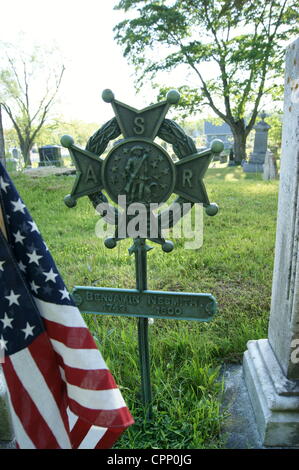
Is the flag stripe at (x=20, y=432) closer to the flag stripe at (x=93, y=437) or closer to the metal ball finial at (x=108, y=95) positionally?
the flag stripe at (x=93, y=437)

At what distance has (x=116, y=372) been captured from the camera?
2.02 metres

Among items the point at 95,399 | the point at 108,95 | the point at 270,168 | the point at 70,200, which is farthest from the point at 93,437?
the point at 270,168

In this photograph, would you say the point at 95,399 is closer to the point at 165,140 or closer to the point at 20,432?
the point at 20,432

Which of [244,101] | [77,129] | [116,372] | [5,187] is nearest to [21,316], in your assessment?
[5,187]

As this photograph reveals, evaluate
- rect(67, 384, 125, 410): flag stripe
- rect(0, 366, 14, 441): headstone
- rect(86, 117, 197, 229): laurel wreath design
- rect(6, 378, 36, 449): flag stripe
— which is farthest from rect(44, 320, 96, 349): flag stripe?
rect(0, 366, 14, 441): headstone

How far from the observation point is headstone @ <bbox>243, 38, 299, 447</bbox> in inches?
58.4

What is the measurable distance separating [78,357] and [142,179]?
2.47 feet

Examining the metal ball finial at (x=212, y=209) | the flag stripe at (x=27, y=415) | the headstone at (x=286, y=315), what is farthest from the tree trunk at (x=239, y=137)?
the flag stripe at (x=27, y=415)

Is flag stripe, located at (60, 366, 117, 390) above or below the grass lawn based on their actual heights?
above

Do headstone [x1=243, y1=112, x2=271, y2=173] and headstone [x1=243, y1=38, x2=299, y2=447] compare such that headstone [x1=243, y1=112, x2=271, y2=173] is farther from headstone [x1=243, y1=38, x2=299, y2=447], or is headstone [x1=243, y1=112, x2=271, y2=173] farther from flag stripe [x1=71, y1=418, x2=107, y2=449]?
flag stripe [x1=71, y1=418, x2=107, y2=449]

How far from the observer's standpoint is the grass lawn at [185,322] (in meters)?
1.72

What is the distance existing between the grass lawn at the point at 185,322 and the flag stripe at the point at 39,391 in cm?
56

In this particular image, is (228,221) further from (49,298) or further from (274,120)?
(274,120)

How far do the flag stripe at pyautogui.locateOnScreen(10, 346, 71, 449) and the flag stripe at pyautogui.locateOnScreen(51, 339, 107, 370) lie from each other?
0.09 metres
